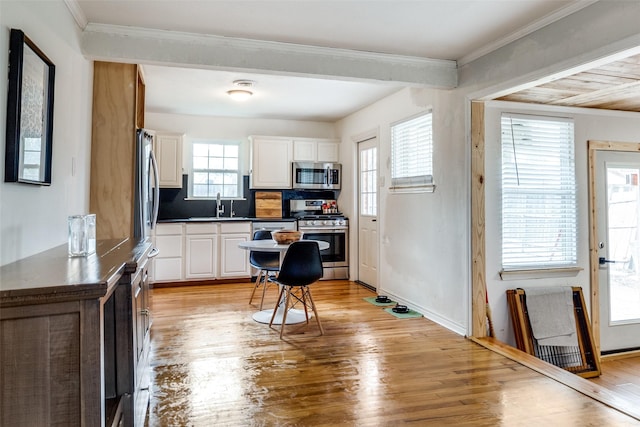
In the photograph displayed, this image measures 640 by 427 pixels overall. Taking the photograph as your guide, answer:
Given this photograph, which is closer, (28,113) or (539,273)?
(28,113)

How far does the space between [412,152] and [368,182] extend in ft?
4.05

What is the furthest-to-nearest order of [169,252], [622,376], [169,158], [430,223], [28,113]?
[169,158], [169,252], [430,223], [622,376], [28,113]

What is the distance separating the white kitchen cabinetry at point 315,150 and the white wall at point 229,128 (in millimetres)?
317

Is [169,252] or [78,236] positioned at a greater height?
[78,236]

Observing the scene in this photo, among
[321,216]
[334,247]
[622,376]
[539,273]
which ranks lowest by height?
[622,376]

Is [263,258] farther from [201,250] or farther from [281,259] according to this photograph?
[201,250]

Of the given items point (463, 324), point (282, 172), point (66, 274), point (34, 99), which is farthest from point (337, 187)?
point (66, 274)

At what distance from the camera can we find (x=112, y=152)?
10.3ft

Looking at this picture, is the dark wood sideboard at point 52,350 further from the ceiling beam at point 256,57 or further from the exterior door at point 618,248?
the exterior door at point 618,248

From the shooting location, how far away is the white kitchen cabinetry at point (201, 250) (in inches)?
212

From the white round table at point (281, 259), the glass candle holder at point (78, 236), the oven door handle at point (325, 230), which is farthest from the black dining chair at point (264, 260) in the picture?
the glass candle holder at point (78, 236)

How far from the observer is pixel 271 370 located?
2.70 m

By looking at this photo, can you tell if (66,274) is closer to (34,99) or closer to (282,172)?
(34,99)

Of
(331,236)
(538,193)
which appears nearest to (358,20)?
(538,193)
